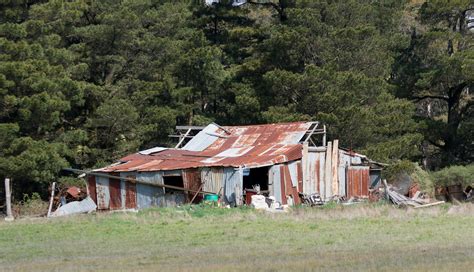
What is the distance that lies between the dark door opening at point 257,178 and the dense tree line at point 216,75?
237 inches

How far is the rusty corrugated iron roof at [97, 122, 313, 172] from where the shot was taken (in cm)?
3375

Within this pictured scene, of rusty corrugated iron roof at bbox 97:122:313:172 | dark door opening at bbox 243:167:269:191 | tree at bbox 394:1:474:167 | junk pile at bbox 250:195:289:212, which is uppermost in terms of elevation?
tree at bbox 394:1:474:167

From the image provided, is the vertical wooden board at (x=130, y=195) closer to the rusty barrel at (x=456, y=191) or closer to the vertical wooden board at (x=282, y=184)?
the vertical wooden board at (x=282, y=184)

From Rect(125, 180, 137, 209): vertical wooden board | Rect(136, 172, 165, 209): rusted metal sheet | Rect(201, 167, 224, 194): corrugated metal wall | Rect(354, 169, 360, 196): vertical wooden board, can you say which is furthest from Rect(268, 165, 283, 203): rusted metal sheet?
Rect(125, 180, 137, 209): vertical wooden board

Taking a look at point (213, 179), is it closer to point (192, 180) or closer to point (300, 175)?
point (192, 180)

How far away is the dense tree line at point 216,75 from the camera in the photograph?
121 feet

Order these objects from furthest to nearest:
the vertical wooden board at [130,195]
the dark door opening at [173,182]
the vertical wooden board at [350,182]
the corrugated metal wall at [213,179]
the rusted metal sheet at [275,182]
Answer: the vertical wooden board at [350,182] → the vertical wooden board at [130,195] → the dark door opening at [173,182] → the rusted metal sheet at [275,182] → the corrugated metal wall at [213,179]

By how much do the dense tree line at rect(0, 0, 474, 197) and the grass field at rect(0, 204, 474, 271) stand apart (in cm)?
889

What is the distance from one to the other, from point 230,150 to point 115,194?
5.80m

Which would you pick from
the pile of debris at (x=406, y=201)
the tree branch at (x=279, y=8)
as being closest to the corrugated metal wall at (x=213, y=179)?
the pile of debris at (x=406, y=201)

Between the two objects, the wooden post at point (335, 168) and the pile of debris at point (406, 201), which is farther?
the wooden post at point (335, 168)

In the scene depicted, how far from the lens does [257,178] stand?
1436 inches

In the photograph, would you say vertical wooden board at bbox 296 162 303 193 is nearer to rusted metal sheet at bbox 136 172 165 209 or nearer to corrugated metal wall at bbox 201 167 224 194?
corrugated metal wall at bbox 201 167 224 194

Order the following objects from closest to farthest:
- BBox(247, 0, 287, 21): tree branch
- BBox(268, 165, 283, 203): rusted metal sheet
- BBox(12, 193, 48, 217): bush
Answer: BBox(268, 165, 283, 203): rusted metal sheet < BBox(12, 193, 48, 217): bush < BBox(247, 0, 287, 21): tree branch
